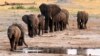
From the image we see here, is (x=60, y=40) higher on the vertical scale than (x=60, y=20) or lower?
lower

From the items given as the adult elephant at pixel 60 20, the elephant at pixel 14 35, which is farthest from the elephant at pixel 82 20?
the elephant at pixel 14 35

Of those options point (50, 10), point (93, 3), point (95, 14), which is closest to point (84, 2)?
point (93, 3)

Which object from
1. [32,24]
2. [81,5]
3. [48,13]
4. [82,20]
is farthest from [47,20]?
[81,5]

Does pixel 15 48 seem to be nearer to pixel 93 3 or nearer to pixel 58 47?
pixel 58 47

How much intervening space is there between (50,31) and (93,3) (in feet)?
85.9

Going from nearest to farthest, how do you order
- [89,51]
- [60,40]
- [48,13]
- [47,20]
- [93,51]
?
[89,51], [93,51], [60,40], [47,20], [48,13]

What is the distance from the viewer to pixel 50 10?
28406mm

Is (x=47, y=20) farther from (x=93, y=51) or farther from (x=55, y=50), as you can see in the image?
(x=93, y=51)

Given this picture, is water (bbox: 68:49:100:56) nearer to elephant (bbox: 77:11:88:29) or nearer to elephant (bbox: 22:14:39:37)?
elephant (bbox: 22:14:39:37)

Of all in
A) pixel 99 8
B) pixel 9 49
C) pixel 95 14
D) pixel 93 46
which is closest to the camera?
pixel 9 49

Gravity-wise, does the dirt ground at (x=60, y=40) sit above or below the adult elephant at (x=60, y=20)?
below

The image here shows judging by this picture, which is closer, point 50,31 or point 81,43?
point 81,43

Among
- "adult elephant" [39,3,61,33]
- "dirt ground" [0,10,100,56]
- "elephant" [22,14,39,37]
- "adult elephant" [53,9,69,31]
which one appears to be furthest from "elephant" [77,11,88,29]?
"elephant" [22,14,39,37]

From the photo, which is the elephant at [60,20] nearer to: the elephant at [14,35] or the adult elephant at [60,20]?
the adult elephant at [60,20]
